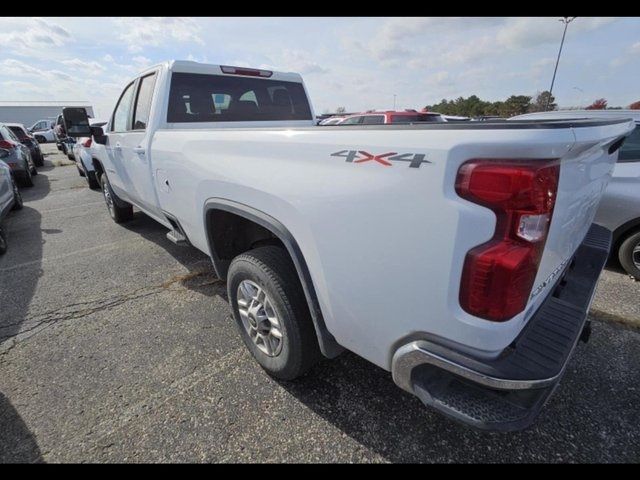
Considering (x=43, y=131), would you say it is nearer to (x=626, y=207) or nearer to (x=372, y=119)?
→ (x=372, y=119)

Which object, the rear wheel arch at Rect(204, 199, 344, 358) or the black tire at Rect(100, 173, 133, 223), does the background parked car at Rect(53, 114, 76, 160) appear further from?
the rear wheel arch at Rect(204, 199, 344, 358)

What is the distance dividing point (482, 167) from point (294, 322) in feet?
4.25

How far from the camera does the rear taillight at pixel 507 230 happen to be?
108 centimetres

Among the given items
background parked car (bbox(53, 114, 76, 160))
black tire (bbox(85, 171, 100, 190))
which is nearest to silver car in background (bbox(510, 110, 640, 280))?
black tire (bbox(85, 171, 100, 190))

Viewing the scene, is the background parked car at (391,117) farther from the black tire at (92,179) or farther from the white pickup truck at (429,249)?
the white pickup truck at (429,249)

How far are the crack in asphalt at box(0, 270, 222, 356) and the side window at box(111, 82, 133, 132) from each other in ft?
6.29

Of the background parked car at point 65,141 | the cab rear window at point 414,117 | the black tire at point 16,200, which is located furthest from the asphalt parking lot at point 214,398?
the background parked car at point 65,141

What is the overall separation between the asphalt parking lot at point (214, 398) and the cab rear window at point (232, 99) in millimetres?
1806

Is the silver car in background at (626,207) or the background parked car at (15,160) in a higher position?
the background parked car at (15,160)

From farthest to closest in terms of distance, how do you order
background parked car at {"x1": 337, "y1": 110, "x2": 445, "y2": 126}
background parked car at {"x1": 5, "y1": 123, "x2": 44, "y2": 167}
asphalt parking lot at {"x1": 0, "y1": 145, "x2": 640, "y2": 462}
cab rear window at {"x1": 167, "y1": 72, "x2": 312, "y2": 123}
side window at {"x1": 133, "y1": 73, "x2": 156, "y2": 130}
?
Answer: 1. background parked car at {"x1": 5, "y1": 123, "x2": 44, "y2": 167}
2. background parked car at {"x1": 337, "y1": 110, "x2": 445, "y2": 126}
3. side window at {"x1": 133, "y1": 73, "x2": 156, "y2": 130}
4. cab rear window at {"x1": 167, "y1": 72, "x2": 312, "y2": 123}
5. asphalt parking lot at {"x1": 0, "y1": 145, "x2": 640, "y2": 462}

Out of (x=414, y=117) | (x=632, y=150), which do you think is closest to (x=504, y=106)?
(x=414, y=117)

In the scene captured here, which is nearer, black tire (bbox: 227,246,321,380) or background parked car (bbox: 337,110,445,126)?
black tire (bbox: 227,246,321,380)

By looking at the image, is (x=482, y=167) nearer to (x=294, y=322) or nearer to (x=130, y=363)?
(x=294, y=322)

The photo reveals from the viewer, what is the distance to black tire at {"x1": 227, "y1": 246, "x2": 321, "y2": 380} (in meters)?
1.95
